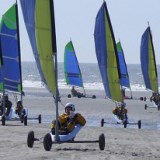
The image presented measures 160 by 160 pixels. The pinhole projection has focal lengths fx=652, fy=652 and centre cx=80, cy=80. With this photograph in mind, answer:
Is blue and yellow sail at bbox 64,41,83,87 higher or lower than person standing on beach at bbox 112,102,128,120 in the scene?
higher

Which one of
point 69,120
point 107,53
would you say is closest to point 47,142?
point 69,120

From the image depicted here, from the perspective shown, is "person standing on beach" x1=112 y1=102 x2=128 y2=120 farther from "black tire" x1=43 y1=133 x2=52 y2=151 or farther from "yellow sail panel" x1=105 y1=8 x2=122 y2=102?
"black tire" x1=43 y1=133 x2=52 y2=151

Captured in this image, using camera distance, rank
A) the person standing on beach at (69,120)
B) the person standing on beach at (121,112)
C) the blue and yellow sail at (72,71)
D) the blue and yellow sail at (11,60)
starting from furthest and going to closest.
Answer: the blue and yellow sail at (72,71) → the person standing on beach at (121,112) → the blue and yellow sail at (11,60) → the person standing on beach at (69,120)

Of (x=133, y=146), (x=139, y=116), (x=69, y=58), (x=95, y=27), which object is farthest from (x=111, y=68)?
(x=69, y=58)

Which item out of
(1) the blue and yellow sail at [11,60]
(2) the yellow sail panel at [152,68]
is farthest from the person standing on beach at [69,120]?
(2) the yellow sail panel at [152,68]

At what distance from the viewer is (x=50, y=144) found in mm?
16594

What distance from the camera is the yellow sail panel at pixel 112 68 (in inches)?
1146

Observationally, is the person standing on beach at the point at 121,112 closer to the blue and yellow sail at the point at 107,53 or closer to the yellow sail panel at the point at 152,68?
the blue and yellow sail at the point at 107,53

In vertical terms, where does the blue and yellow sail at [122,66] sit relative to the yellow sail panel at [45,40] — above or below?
above

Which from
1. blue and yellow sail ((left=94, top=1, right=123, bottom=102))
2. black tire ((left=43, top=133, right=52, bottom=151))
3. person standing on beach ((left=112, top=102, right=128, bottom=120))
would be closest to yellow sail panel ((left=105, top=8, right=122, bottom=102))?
blue and yellow sail ((left=94, top=1, right=123, bottom=102))

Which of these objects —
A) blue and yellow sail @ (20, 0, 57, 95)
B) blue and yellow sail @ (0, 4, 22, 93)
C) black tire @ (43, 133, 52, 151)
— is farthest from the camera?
blue and yellow sail @ (0, 4, 22, 93)

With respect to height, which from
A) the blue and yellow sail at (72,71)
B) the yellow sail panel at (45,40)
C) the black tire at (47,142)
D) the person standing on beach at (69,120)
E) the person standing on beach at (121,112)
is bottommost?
the black tire at (47,142)

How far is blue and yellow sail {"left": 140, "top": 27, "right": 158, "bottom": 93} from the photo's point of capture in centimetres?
4597

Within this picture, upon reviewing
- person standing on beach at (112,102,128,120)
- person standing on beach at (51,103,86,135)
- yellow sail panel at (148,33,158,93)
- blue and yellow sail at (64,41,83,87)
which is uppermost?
blue and yellow sail at (64,41,83,87)
